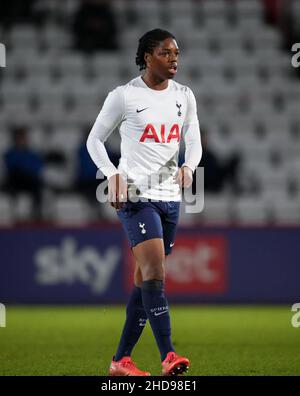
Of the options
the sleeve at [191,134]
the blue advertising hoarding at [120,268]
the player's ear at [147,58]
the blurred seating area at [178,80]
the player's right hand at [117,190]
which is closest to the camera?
the player's right hand at [117,190]

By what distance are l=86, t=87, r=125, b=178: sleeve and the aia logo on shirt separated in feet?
0.63

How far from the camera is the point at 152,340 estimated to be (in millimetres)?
8414

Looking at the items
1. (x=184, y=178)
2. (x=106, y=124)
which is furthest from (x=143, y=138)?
(x=184, y=178)

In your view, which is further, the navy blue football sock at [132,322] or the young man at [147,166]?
the navy blue football sock at [132,322]

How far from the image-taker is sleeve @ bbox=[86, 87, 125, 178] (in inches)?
235

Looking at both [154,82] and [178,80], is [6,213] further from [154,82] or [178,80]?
[154,82]

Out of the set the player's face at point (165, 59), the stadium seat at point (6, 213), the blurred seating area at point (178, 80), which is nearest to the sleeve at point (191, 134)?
the player's face at point (165, 59)

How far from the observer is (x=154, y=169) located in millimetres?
5973

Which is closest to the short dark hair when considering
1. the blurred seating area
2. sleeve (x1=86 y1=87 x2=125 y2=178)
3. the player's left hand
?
sleeve (x1=86 y1=87 x2=125 y2=178)

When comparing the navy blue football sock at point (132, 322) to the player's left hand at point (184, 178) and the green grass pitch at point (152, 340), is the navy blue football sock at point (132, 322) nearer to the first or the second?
the green grass pitch at point (152, 340)

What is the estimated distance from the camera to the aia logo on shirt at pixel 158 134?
5.96 m

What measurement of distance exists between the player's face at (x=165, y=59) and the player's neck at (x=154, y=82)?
0.06 metres

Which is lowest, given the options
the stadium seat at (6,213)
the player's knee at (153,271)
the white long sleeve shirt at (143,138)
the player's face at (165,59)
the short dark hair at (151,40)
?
the stadium seat at (6,213)

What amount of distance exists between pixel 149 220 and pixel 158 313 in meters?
0.55
